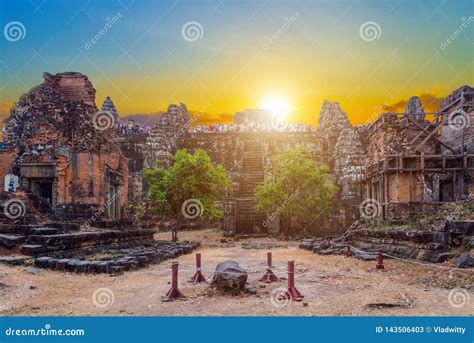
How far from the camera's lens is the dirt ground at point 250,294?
739cm

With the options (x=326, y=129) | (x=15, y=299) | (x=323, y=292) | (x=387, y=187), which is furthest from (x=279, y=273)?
(x=326, y=129)

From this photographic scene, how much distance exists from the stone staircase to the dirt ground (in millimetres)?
14536

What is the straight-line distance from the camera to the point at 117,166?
22.9 meters

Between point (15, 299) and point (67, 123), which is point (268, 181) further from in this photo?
point (15, 299)

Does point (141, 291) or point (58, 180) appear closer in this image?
point (141, 291)

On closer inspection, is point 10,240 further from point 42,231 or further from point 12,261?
point 12,261

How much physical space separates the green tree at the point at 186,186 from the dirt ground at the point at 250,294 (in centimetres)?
942

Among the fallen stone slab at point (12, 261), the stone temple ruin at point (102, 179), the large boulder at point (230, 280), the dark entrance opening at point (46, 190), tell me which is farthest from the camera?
the dark entrance opening at point (46, 190)

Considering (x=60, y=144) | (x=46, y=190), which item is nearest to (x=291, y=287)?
(x=60, y=144)

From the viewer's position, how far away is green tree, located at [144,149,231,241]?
73.6 ft

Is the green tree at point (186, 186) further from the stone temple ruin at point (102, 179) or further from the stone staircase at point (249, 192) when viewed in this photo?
the stone staircase at point (249, 192)

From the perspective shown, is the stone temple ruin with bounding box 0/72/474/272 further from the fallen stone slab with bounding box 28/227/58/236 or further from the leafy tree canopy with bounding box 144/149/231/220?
the leafy tree canopy with bounding box 144/149/231/220

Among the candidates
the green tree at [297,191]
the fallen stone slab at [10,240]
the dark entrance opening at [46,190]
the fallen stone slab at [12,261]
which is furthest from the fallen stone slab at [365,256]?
the dark entrance opening at [46,190]

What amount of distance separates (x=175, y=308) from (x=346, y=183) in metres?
23.6
